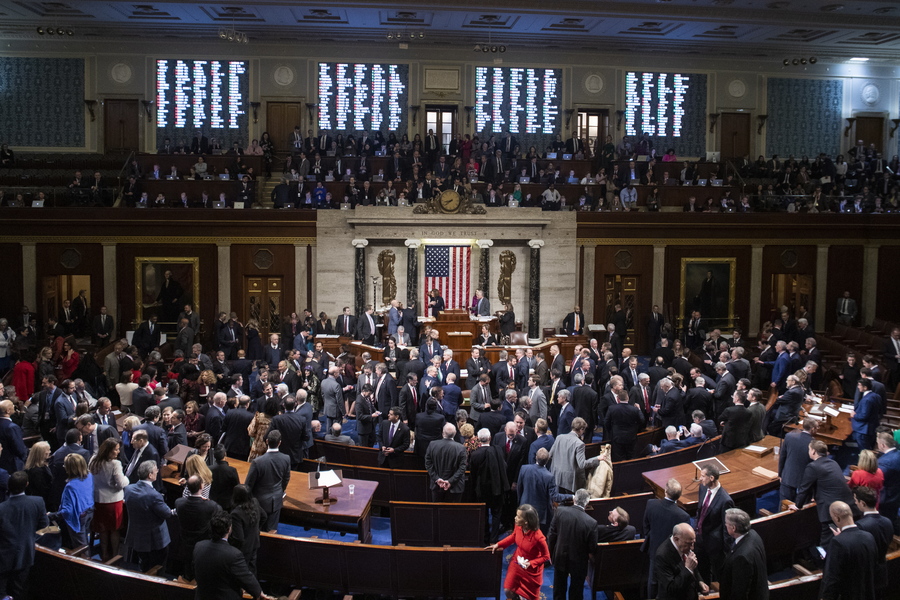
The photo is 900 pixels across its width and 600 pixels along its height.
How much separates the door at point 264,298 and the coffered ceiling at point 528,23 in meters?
7.42

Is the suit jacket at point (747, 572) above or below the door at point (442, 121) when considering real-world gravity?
below

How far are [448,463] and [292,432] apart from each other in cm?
202

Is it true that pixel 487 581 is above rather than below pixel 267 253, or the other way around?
below

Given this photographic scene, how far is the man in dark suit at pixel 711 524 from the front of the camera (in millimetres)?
7254

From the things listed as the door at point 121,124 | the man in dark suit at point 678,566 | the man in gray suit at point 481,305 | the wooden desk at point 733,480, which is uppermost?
the door at point 121,124

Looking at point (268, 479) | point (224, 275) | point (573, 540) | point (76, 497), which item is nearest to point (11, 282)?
point (224, 275)

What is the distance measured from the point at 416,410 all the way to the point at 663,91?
18.7 m

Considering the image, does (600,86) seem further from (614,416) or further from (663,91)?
(614,416)

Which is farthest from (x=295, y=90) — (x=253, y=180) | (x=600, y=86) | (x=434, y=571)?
(x=434, y=571)

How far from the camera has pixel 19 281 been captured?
67.1 ft

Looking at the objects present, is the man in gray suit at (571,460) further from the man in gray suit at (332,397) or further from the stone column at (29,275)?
the stone column at (29,275)

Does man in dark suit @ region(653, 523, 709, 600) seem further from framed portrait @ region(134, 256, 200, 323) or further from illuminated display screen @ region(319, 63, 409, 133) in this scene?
illuminated display screen @ region(319, 63, 409, 133)

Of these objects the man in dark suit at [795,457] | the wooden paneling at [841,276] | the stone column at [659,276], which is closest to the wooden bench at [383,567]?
the man in dark suit at [795,457]

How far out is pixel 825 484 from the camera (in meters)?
8.02
